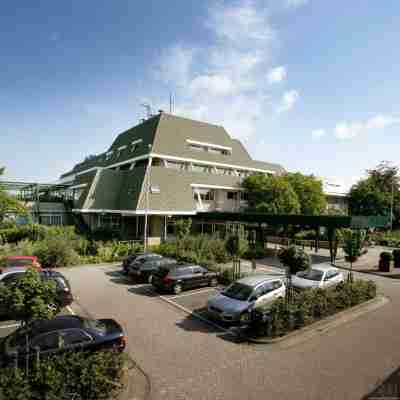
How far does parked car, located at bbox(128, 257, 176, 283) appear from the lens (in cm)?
1571

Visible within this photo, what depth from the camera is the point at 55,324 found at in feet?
24.0

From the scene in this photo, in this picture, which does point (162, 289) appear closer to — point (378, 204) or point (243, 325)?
point (243, 325)

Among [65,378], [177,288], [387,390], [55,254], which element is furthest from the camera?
[55,254]

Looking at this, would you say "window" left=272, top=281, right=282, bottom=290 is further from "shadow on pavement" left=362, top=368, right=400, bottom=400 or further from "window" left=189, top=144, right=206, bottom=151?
"window" left=189, top=144, right=206, bottom=151

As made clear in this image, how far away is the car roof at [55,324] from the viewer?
7.05m

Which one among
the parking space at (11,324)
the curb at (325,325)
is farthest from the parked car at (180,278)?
the curb at (325,325)

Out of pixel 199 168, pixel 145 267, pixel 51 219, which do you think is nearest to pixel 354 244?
pixel 145 267

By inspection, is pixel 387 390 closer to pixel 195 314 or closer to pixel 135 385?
pixel 135 385

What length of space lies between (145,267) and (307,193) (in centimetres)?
2858

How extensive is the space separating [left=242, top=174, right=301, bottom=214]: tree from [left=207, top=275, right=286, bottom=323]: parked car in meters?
22.0

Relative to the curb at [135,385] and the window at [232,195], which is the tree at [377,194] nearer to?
the window at [232,195]

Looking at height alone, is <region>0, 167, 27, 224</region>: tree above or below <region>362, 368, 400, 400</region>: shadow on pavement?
above

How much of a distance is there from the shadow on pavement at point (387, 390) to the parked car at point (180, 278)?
9.13 m

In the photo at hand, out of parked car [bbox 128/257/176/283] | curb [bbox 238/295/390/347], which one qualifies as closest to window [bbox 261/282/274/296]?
curb [bbox 238/295/390/347]
